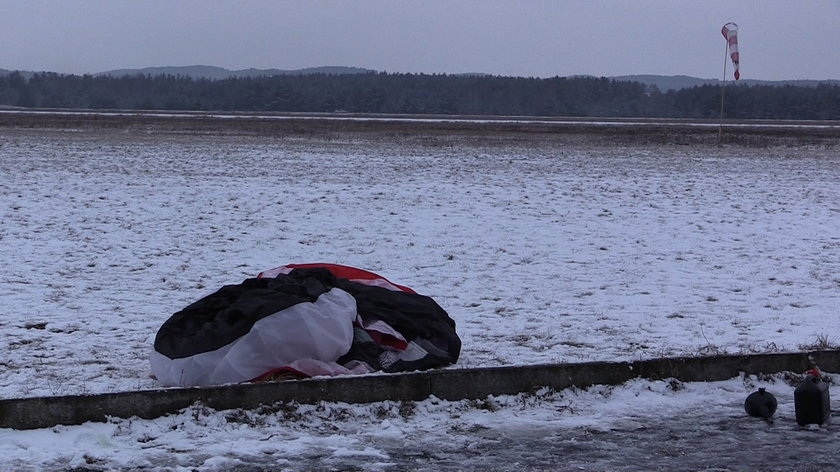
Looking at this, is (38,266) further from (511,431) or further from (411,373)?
(511,431)

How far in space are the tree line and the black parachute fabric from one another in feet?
299

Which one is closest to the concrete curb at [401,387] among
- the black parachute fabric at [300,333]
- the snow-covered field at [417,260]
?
the snow-covered field at [417,260]

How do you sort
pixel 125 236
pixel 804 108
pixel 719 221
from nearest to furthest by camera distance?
pixel 125 236 < pixel 719 221 < pixel 804 108

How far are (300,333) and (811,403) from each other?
309 centimetres

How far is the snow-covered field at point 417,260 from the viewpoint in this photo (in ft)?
18.9

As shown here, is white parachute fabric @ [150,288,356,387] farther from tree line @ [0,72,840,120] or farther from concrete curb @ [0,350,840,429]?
tree line @ [0,72,840,120]

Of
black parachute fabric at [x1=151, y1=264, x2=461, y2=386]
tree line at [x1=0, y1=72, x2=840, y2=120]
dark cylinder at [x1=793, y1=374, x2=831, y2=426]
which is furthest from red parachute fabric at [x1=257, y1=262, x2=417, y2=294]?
tree line at [x1=0, y1=72, x2=840, y2=120]

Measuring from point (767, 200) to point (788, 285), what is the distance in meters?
6.74

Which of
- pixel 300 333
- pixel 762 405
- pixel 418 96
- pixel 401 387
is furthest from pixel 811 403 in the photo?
pixel 418 96

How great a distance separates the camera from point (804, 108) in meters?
91.8

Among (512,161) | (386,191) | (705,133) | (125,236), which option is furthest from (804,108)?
(125,236)

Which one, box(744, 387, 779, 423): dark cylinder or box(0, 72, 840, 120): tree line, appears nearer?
box(744, 387, 779, 423): dark cylinder

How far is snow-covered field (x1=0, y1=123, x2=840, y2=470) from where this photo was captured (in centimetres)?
575

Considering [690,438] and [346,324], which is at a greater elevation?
[346,324]
